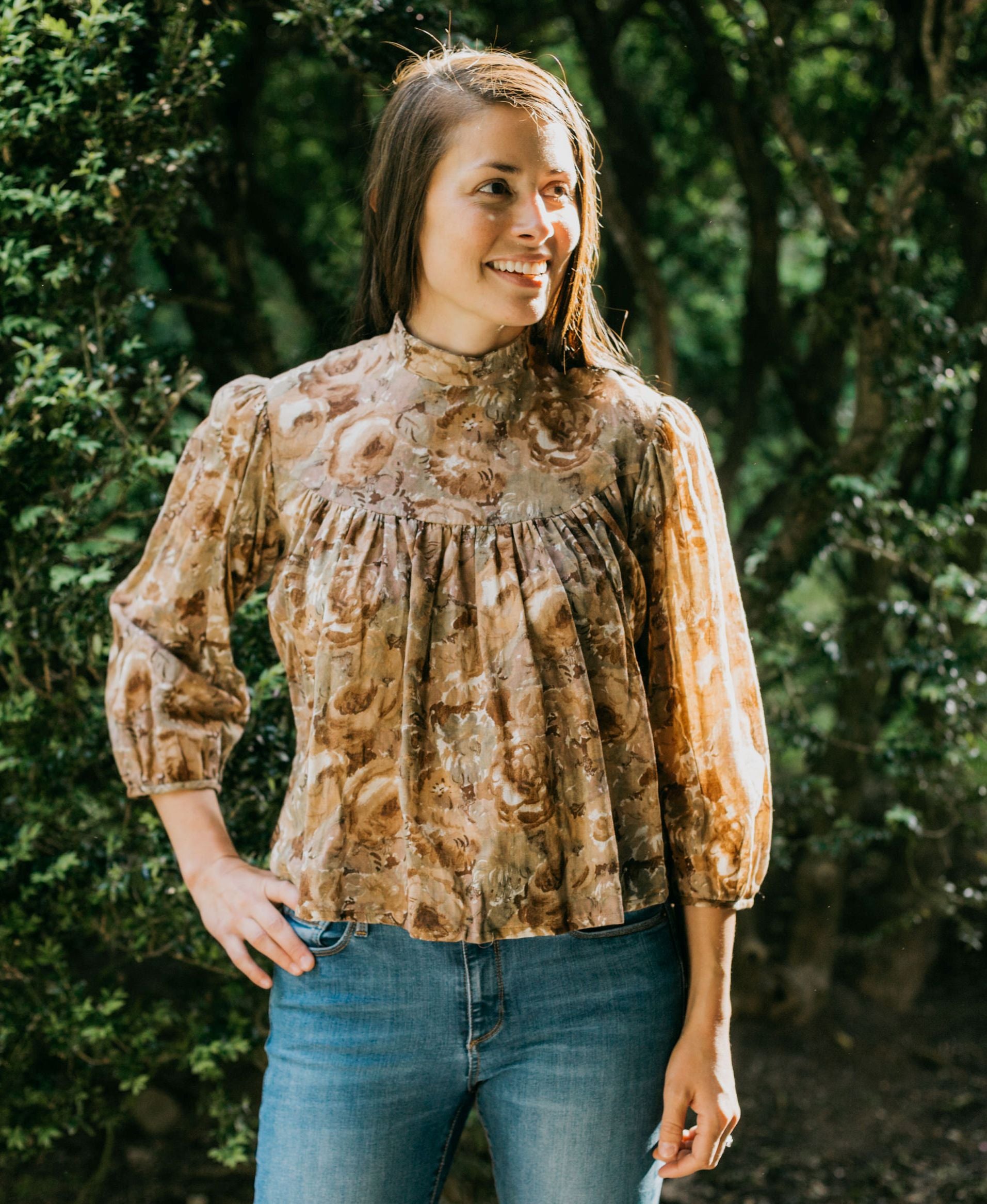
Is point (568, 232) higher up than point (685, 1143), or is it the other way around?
point (568, 232)

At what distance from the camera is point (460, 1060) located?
4.22 ft

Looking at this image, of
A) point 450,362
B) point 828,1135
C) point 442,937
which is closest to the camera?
point 442,937

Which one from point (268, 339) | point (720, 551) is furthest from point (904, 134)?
point (720, 551)

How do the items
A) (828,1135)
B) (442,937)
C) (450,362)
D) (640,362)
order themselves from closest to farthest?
(442,937) < (450,362) < (640,362) < (828,1135)

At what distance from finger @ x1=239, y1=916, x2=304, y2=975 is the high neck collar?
2.27ft

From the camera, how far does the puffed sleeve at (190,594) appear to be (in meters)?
1.36

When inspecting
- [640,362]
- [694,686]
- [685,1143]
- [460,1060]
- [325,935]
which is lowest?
[685,1143]

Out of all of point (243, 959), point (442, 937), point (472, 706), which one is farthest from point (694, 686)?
point (243, 959)

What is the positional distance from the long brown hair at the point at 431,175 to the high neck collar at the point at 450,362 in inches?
2.2

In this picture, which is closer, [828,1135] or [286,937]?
[286,937]

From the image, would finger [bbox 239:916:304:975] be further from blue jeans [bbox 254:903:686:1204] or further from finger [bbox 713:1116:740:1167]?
finger [bbox 713:1116:740:1167]

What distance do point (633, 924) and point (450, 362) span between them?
711 mm

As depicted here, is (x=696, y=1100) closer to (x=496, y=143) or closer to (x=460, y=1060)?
(x=460, y=1060)

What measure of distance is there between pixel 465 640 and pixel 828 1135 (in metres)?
2.57
